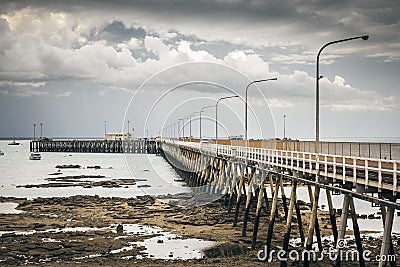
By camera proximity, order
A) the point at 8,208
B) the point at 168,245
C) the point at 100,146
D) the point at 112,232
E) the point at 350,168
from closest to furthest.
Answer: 1. the point at 350,168
2. the point at 168,245
3. the point at 112,232
4. the point at 8,208
5. the point at 100,146

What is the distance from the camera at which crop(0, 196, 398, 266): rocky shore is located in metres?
25.4

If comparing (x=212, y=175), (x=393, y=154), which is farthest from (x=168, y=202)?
(x=393, y=154)

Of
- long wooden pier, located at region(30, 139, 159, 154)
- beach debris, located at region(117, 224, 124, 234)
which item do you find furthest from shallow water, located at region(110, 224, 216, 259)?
long wooden pier, located at region(30, 139, 159, 154)

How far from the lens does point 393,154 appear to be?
24156 mm

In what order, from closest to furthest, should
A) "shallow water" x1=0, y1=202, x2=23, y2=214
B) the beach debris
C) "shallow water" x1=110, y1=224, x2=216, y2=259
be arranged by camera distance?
"shallow water" x1=110, y1=224, x2=216, y2=259 < the beach debris < "shallow water" x1=0, y1=202, x2=23, y2=214

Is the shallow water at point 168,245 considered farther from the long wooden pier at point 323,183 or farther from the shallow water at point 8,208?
the shallow water at point 8,208

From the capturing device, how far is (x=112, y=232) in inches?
1294

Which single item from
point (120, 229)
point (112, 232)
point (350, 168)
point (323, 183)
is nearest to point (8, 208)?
point (112, 232)

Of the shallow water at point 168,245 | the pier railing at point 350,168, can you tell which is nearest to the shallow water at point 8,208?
the shallow water at point 168,245

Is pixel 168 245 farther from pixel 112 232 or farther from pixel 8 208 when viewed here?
pixel 8 208

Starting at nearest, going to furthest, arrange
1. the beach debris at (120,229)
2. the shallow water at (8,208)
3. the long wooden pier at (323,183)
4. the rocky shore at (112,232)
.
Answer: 1. the long wooden pier at (323,183)
2. the rocky shore at (112,232)
3. the beach debris at (120,229)
4. the shallow water at (8,208)

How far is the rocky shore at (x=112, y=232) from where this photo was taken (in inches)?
1000

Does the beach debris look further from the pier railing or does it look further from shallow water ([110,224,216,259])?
the pier railing

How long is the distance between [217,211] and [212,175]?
513 inches
